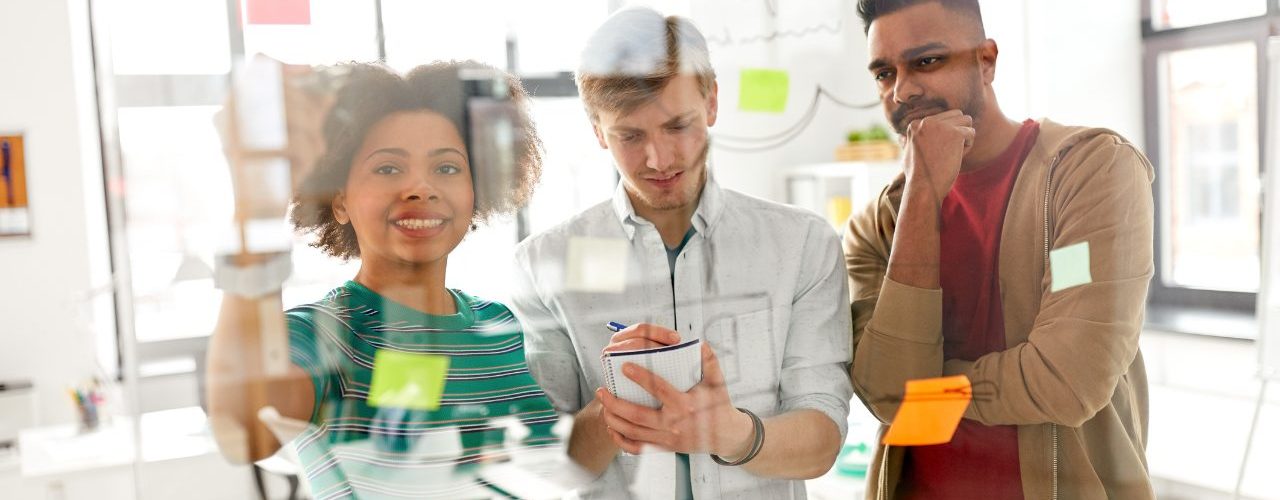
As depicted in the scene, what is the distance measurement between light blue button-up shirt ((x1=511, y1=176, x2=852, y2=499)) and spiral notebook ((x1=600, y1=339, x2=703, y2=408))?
0.02m

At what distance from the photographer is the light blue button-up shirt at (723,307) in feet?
2.35

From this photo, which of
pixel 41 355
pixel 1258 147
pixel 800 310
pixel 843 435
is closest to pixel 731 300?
pixel 800 310

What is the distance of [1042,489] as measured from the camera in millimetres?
846

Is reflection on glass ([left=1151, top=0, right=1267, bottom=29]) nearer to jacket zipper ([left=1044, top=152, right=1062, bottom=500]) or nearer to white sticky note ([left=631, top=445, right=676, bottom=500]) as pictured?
jacket zipper ([left=1044, top=152, right=1062, bottom=500])

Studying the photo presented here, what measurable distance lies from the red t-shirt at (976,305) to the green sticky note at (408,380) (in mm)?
456

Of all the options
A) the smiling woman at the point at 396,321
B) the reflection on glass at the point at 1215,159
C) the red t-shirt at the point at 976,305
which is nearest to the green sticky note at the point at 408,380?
the smiling woman at the point at 396,321

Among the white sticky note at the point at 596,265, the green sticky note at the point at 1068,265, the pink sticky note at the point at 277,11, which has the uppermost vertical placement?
the pink sticky note at the point at 277,11

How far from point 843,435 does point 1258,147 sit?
1.81 feet

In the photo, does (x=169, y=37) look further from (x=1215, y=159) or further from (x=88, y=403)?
(x=1215, y=159)

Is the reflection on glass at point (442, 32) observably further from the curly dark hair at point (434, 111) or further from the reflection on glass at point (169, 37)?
the reflection on glass at point (169, 37)

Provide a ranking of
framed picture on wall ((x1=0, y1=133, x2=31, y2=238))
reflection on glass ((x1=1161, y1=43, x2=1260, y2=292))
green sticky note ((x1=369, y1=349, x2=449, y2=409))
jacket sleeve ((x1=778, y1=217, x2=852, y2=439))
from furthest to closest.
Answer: reflection on glass ((x1=1161, y1=43, x2=1260, y2=292))
jacket sleeve ((x1=778, y1=217, x2=852, y2=439))
green sticky note ((x1=369, y1=349, x2=449, y2=409))
framed picture on wall ((x1=0, y1=133, x2=31, y2=238))

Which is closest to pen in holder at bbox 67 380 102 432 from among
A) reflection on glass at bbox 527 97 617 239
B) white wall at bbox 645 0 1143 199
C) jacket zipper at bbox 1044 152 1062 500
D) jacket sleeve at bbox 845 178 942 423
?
reflection on glass at bbox 527 97 617 239

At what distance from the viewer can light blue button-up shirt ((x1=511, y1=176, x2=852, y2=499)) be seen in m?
0.72

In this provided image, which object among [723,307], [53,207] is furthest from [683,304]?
[53,207]
